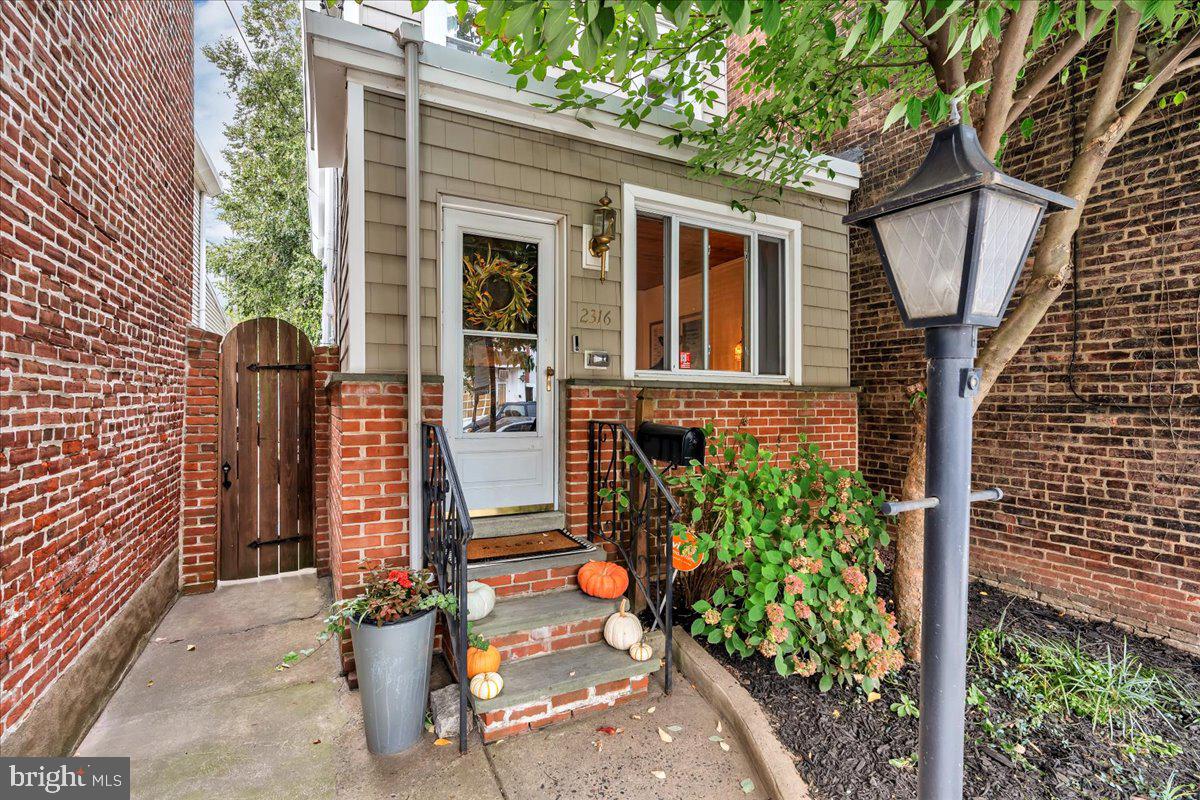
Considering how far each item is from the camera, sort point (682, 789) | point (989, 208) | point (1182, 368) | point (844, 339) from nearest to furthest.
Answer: point (989, 208) < point (682, 789) < point (1182, 368) < point (844, 339)

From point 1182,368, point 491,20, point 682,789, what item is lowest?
point 682,789

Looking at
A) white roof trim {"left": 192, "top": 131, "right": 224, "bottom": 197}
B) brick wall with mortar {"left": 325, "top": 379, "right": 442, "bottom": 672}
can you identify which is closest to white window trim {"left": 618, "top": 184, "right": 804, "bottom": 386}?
brick wall with mortar {"left": 325, "top": 379, "right": 442, "bottom": 672}

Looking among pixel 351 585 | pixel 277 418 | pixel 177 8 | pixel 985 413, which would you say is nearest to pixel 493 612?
pixel 351 585

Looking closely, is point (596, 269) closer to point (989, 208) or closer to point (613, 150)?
point (613, 150)

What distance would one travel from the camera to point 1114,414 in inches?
147

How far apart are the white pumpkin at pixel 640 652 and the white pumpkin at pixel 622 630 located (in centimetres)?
4

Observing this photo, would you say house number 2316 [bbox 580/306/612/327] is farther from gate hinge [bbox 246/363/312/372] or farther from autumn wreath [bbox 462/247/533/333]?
gate hinge [bbox 246/363/312/372]

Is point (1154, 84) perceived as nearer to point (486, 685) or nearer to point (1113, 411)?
point (1113, 411)

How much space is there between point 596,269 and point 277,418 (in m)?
3.00

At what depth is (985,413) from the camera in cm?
443

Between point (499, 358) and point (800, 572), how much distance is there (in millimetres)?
Answer: 2163

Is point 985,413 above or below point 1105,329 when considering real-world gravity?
below

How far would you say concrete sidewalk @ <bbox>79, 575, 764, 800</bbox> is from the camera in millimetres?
2205

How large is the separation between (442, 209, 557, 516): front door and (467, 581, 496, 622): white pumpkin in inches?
25.9
